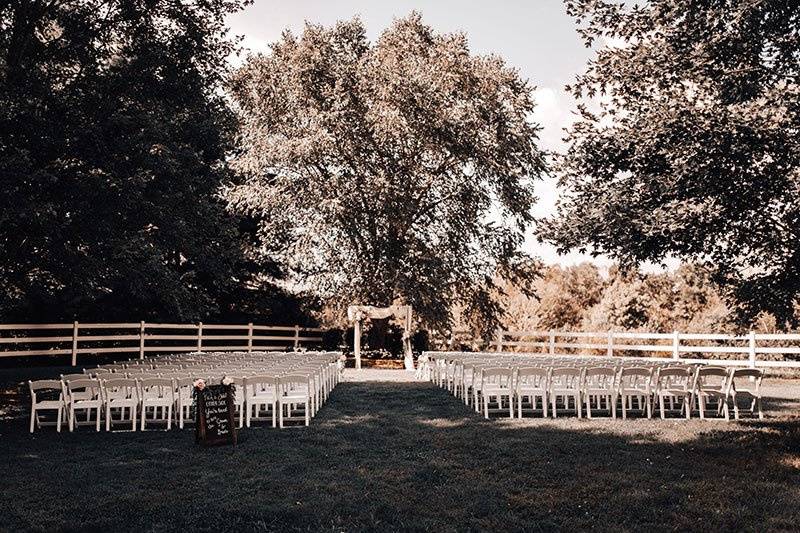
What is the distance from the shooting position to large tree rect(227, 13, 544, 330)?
1127 inches

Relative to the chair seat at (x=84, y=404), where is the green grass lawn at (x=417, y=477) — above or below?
below

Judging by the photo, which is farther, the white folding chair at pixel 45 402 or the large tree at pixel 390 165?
the large tree at pixel 390 165

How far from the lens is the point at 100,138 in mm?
13258

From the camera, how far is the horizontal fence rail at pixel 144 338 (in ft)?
76.3

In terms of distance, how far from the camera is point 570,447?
369 inches

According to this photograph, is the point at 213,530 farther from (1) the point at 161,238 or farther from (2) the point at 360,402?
(1) the point at 161,238

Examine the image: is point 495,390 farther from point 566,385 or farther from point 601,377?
point 601,377

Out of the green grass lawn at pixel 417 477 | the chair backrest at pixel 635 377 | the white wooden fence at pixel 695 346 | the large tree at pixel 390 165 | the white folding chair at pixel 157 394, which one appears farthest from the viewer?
the large tree at pixel 390 165

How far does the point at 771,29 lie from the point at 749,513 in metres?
5.99

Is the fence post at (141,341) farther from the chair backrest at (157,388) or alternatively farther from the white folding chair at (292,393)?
the white folding chair at (292,393)

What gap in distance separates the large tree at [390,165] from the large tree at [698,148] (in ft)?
58.4

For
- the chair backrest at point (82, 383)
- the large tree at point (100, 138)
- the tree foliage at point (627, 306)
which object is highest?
the large tree at point (100, 138)

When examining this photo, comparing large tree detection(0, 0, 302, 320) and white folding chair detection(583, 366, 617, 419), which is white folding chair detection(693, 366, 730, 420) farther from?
large tree detection(0, 0, 302, 320)

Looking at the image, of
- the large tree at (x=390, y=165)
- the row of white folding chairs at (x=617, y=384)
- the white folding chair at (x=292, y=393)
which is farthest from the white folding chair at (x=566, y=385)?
the large tree at (x=390, y=165)
